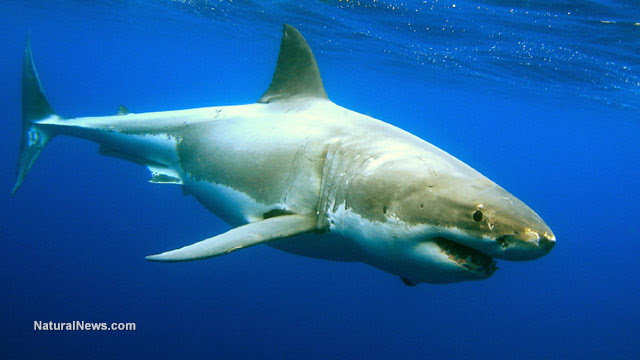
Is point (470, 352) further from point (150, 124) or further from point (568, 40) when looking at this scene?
point (150, 124)

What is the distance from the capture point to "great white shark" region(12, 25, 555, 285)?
2516mm

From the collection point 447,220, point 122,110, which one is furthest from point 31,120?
point 447,220

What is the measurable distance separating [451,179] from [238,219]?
2.47 meters

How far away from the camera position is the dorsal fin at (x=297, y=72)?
4848 mm

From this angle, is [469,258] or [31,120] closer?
[469,258]

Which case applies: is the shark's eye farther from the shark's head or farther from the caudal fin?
the caudal fin

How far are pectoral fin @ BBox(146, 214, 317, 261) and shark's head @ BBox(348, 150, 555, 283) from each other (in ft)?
1.75

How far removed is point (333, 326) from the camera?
42.5 feet

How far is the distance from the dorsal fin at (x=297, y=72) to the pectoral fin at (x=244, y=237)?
197 cm

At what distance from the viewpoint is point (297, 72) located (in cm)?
495

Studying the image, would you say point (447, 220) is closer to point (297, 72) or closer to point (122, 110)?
point (297, 72)

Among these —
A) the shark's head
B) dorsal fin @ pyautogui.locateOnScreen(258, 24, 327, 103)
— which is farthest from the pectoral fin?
dorsal fin @ pyautogui.locateOnScreen(258, 24, 327, 103)

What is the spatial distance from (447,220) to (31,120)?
7356 mm

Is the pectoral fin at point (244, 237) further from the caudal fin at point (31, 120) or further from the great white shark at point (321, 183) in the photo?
the caudal fin at point (31, 120)
